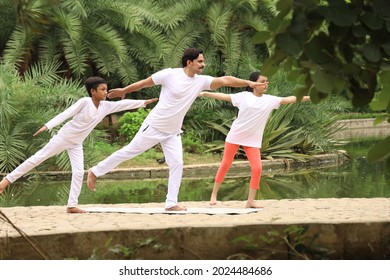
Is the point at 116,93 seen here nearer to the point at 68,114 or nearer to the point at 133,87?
the point at 133,87

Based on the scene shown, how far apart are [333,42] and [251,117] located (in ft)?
22.6

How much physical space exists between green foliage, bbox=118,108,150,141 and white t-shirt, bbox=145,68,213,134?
40.1 ft

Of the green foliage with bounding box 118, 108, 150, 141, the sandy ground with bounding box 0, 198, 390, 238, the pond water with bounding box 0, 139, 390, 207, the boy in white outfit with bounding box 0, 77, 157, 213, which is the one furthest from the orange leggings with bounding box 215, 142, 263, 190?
the green foliage with bounding box 118, 108, 150, 141

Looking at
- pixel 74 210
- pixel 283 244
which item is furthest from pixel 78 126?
pixel 283 244

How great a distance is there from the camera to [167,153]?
11211 millimetres

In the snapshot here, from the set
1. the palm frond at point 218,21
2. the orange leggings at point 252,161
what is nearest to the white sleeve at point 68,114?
the orange leggings at point 252,161

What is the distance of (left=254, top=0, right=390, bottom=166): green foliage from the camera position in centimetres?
481

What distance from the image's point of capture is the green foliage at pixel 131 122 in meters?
23.5

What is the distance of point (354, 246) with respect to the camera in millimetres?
7086

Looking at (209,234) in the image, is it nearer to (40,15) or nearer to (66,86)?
(66,86)

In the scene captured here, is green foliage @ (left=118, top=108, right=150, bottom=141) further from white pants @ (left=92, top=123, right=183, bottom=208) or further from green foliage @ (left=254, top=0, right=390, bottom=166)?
green foliage @ (left=254, top=0, right=390, bottom=166)

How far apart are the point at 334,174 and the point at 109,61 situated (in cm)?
771

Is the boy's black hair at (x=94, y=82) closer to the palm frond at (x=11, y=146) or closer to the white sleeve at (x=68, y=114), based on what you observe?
the white sleeve at (x=68, y=114)

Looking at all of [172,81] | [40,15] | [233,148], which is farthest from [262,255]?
[40,15]
